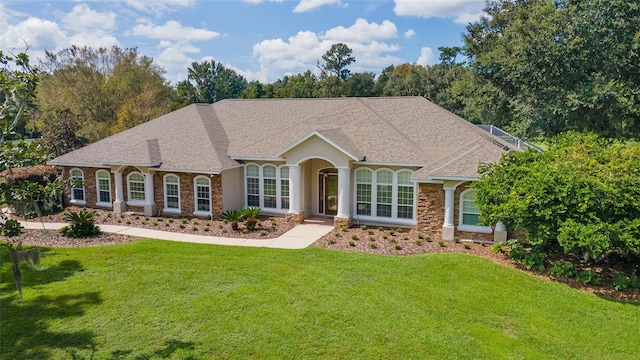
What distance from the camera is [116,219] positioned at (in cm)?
1947

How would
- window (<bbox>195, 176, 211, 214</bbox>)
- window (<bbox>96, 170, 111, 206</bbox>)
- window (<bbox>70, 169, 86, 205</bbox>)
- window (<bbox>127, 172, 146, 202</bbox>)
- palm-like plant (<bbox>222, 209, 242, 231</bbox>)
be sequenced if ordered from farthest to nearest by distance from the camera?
1. window (<bbox>70, 169, 86, 205</bbox>)
2. window (<bbox>96, 170, 111, 206</bbox>)
3. window (<bbox>127, 172, 146, 202</bbox>)
4. window (<bbox>195, 176, 211, 214</bbox>)
5. palm-like plant (<bbox>222, 209, 242, 231</bbox>)

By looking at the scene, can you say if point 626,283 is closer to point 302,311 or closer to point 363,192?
point 302,311

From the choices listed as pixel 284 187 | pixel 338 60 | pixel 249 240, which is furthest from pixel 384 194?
pixel 338 60

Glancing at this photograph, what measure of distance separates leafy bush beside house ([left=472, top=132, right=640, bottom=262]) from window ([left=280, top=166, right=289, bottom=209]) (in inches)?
355

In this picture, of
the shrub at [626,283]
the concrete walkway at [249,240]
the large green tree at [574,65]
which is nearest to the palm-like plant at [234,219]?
the concrete walkway at [249,240]

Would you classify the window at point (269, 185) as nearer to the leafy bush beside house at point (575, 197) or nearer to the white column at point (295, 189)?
the white column at point (295, 189)

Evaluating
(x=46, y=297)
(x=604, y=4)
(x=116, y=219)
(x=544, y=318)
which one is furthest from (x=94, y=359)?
(x=604, y=4)

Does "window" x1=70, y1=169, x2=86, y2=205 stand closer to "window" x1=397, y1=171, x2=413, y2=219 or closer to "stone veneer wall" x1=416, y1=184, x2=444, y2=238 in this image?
"window" x1=397, y1=171, x2=413, y2=219

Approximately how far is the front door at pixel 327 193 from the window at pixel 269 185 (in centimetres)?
222

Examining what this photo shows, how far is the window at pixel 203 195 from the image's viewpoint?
770 inches

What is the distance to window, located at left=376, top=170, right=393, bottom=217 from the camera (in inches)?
714

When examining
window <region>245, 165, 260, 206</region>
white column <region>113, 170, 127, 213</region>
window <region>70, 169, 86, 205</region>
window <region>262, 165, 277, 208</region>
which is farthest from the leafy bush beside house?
window <region>70, 169, 86, 205</region>

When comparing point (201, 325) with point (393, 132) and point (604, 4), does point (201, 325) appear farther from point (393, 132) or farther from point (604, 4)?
point (604, 4)

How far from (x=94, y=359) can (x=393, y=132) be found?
14.8 m
